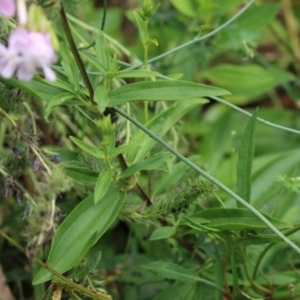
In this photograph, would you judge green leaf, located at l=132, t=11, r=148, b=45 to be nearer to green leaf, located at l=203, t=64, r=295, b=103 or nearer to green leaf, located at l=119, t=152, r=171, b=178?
green leaf, located at l=119, t=152, r=171, b=178

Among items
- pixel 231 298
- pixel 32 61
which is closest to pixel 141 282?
pixel 231 298

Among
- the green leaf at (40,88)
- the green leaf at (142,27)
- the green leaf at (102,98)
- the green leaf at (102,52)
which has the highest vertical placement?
the green leaf at (142,27)

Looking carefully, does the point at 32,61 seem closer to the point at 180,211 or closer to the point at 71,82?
the point at 71,82

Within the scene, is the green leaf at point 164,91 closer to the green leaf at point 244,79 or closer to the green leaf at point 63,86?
the green leaf at point 63,86

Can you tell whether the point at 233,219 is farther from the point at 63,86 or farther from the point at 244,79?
the point at 244,79

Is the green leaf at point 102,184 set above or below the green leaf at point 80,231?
above

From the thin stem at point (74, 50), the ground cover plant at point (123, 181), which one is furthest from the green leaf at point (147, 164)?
the thin stem at point (74, 50)

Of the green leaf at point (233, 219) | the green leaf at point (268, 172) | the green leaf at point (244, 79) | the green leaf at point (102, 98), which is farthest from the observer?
the green leaf at point (244, 79)

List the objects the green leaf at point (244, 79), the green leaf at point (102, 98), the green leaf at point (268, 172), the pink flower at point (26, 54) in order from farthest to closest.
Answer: the green leaf at point (244, 79) < the green leaf at point (268, 172) < the green leaf at point (102, 98) < the pink flower at point (26, 54)
